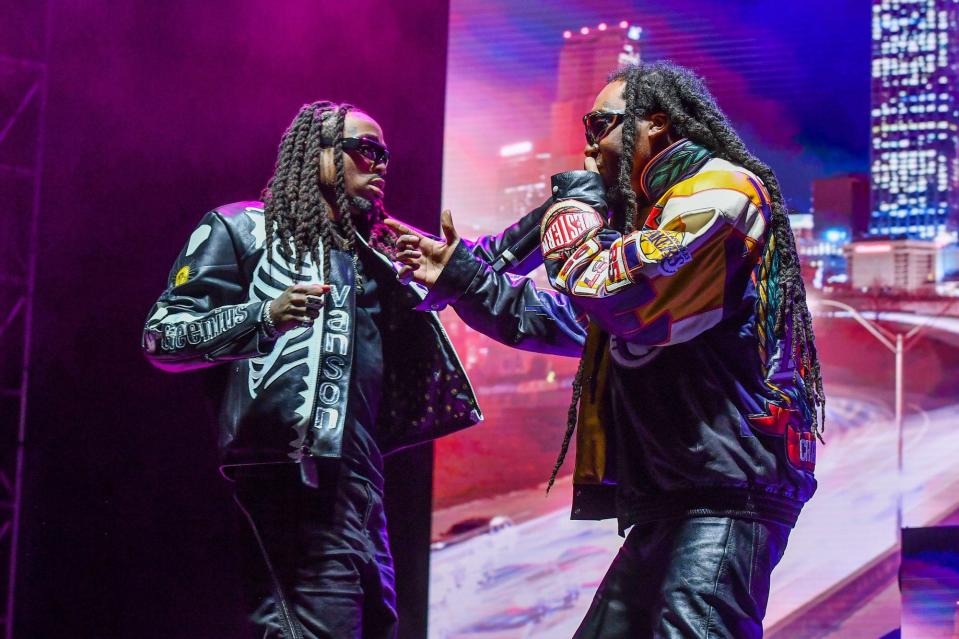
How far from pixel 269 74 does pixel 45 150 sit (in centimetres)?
97

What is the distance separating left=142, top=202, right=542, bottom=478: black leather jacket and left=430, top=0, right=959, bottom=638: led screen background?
2.48 m

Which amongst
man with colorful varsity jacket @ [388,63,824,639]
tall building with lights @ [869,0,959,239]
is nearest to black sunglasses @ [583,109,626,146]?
man with colorful varsity jacket @ [388,63,824,639]

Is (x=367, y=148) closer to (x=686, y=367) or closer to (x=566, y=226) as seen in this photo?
(x=566, y=226)

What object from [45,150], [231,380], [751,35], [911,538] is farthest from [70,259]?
[751,35]

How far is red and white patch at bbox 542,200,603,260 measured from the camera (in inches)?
82.5

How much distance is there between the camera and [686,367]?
1993 millimetres

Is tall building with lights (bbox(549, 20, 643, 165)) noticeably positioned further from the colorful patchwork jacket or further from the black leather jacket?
the colorful patchwork jacket

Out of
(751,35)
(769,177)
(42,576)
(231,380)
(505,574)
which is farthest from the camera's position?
(751,35)

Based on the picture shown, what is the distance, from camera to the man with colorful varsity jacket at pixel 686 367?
74.5 inches

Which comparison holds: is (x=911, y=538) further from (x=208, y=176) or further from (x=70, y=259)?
(x=70, y=259)

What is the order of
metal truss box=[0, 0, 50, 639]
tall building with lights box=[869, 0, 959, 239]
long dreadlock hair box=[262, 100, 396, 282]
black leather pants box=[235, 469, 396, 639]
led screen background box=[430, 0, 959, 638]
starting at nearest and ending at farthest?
1. black leather pants box=[235, 469, 396, 639]
2. long dreadlock hair box=[262, 100, 396, 282]
3. metal truss box=[0, 0, 50, 639]
4. led screen background box=[430, 0, 959, 638]
5. tall building with lights box=[869, 0, 959, 239]

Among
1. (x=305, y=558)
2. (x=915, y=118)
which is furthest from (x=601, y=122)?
(x=915, y=118)

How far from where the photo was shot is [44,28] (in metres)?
3.77

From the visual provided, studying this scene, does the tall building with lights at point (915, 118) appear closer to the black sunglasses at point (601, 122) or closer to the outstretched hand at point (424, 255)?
the black sunglasses at point (601, 122)
